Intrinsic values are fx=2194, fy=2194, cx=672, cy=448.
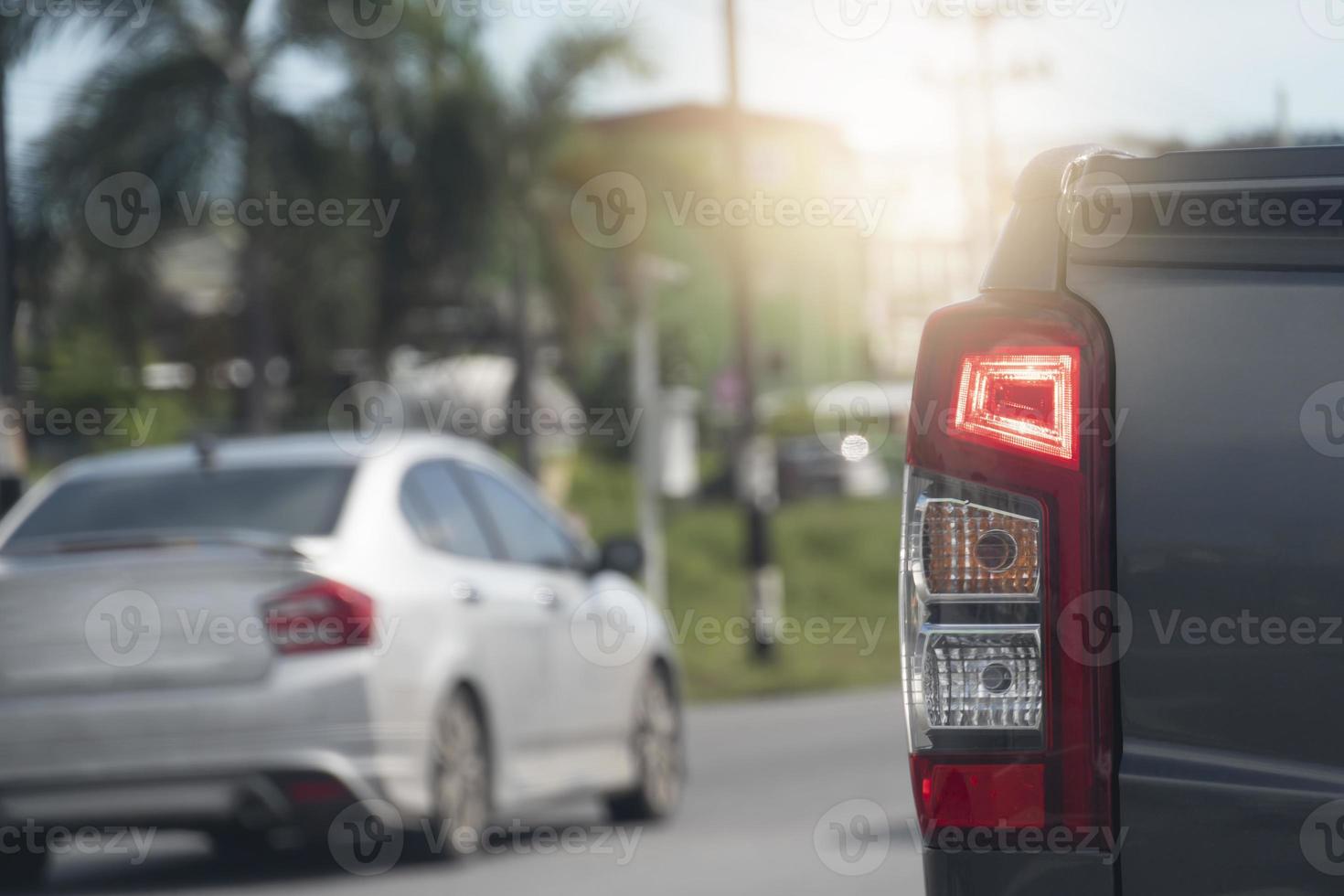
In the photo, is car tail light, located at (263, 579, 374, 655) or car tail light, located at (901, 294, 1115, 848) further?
car tail light, located at (263, 579, 374, 655)

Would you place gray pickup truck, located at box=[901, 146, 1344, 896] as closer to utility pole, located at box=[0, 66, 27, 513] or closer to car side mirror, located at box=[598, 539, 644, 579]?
car side mirror, located at box=[598, 539, 644, 579]

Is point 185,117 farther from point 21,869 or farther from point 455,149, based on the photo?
point 21,869

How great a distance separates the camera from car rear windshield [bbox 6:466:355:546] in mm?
8180

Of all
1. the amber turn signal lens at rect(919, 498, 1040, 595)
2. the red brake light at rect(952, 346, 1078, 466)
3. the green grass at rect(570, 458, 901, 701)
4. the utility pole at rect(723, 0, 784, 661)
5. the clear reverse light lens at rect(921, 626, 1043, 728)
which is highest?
the red brake light at rect(952, 346, 1078, 466)

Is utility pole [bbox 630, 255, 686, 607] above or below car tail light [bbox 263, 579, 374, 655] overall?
below

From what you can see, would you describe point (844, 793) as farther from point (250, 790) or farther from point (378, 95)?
point (378, 95)

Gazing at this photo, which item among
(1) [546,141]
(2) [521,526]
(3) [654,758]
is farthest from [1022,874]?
(1) [546,141]

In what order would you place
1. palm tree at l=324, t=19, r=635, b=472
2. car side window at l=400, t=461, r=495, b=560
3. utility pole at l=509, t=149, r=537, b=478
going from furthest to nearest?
utility pole at l=509, t=149, r=537, b=478 → palm tree at l=324, t=19, r=635, b=472 → car side window at l=400, t=461, r=495, b=560

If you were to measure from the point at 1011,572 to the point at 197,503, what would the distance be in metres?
5.81

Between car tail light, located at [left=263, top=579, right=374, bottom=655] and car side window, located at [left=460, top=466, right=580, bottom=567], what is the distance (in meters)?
1.48

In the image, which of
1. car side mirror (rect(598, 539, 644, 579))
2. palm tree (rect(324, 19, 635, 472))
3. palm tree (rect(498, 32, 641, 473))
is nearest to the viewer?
car side mirror (rect(598, 539, 644, 579))

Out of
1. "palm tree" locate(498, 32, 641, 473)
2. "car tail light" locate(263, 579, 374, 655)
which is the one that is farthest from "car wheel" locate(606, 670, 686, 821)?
"palm tree" locate(498, 32, 641, 473)

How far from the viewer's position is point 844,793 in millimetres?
11117

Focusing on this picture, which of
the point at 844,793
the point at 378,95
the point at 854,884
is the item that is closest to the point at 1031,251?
the point at 854,884
